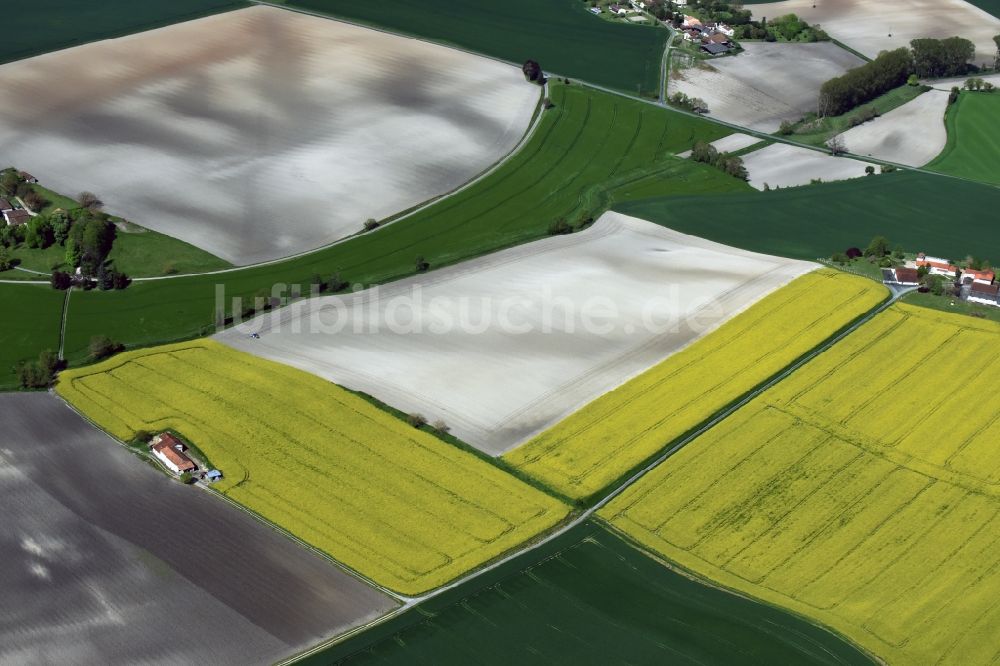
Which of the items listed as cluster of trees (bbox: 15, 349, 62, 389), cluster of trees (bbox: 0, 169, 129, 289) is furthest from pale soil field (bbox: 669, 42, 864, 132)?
cluster of trees (bbox: 15, 349, 62, 389)

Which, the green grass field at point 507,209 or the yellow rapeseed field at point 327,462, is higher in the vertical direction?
the green grass field at point 507,209

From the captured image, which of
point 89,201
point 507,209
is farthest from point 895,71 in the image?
point 89,201

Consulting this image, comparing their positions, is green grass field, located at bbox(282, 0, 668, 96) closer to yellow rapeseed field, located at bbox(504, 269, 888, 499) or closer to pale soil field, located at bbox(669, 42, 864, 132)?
pale soil field, located at bbox(669, 42, 864, 132)

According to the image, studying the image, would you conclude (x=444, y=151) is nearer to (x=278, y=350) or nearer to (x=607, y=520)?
(x=278, y=350)

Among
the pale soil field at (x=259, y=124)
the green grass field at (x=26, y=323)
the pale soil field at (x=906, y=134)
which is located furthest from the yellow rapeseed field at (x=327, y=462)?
the pale soil field at (x=906, y=134)

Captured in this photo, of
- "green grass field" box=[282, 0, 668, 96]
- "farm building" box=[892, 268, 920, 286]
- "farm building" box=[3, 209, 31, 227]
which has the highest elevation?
"green grass field" box=[282, 0, 668, 96]

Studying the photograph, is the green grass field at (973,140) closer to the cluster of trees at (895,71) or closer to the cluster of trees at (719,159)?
the cluster of trees at (895,71)

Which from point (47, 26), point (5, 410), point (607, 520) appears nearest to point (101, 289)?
point (5, 410)
